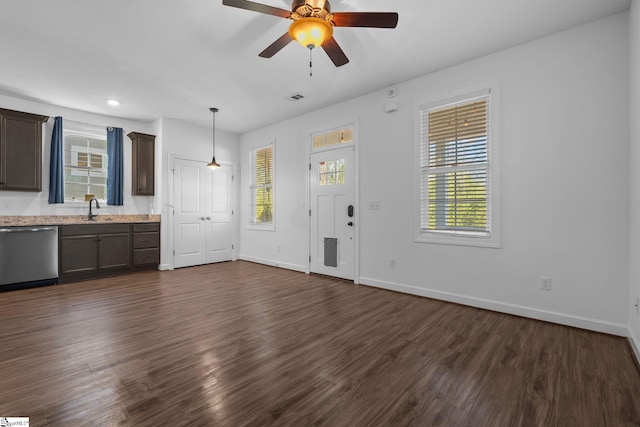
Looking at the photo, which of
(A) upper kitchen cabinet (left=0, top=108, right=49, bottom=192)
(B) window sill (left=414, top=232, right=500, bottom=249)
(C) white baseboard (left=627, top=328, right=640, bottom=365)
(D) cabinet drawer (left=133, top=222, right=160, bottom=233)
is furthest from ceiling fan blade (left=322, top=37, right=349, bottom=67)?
(A) upper kitchen cabinet (left=0, top=108, right=49, bottom=192)

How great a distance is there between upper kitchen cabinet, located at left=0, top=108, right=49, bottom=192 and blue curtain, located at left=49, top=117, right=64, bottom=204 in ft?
0.54

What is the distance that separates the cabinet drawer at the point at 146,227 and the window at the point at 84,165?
3.00ft

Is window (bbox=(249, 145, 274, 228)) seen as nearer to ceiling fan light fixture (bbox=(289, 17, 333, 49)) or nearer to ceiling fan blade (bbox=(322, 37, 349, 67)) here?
ceiling fan blade (bbox=(322, 37, 349, 67))

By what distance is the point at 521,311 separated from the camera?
10.3 feet

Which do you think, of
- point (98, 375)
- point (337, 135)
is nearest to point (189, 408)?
point (98, 375)

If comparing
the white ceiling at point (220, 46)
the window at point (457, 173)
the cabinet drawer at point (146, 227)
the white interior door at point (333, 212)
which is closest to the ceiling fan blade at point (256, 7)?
the white ceiling at point (220, 46)

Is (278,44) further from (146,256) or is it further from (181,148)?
(146,256)

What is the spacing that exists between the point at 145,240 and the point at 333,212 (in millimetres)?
3526

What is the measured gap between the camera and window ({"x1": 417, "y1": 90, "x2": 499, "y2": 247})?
339 centimetres

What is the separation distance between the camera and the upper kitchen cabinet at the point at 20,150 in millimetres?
4336

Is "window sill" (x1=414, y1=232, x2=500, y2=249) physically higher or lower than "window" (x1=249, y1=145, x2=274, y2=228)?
lower

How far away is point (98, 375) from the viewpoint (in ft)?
6.50

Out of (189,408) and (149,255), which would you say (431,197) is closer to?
(189,408)

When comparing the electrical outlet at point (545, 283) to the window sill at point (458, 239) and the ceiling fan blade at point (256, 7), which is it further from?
the ceiling fan blade at point (256, 7)
